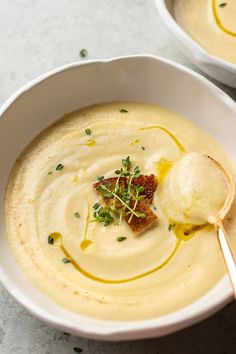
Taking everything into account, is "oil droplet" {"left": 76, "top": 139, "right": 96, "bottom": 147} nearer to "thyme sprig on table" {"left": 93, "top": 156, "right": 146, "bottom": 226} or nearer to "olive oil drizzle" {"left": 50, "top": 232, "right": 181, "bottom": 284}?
"thyme sprig on table" {"left": 93, "top": 156, "right": 146, "bottom": 226}

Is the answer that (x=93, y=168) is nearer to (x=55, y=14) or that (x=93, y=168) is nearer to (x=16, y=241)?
(x=16, y=241)

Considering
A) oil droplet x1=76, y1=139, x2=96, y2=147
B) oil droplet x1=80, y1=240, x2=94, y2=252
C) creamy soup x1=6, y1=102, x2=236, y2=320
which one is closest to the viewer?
creamy soup x1=6, y1=102, x2=236, y2=320

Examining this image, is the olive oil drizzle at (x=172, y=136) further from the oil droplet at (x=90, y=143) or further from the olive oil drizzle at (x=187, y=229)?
the olive oil drizzle at (x=187, y=229)

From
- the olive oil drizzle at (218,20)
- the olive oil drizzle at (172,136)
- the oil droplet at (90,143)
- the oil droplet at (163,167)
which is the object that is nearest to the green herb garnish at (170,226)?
the oil droplet at (163,167)

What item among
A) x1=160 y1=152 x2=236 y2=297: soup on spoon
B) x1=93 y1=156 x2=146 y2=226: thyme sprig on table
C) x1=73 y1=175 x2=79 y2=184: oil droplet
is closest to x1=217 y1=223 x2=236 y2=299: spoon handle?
x1=160 y1=152 x2=236 y2=297: soup on spoon

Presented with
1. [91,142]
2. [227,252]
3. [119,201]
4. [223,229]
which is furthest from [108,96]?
[227,252]

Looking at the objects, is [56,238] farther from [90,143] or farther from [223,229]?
[223,229]
